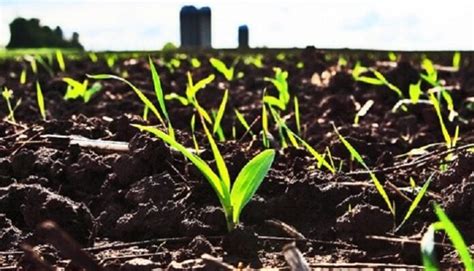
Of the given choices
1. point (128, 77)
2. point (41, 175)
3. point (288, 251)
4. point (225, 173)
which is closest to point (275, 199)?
point (225, 173)

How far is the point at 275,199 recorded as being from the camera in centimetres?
191

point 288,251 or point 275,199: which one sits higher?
point 288,251

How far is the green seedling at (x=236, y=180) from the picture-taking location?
1.64 m

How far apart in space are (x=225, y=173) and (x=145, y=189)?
12.8 inches

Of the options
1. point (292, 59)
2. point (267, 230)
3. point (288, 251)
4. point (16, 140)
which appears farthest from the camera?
point (292, 59)

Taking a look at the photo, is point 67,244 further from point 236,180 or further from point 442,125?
point 442,125

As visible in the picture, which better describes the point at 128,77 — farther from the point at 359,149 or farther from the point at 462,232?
the point at 462,232

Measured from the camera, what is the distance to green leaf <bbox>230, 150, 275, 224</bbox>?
1.63 m

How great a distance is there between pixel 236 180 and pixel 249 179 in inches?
1.1

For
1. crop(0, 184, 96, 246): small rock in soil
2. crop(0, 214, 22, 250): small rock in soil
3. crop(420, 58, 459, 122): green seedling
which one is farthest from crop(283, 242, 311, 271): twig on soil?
crop(420, 58, 459, 122): green seedling

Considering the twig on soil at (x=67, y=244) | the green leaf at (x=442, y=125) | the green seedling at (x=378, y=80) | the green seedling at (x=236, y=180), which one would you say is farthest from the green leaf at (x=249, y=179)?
the green seedling at (x=378, y=80)

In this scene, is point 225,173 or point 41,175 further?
point 41,175

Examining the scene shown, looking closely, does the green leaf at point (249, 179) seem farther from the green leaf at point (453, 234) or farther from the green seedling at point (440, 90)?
the green seedling at point (440, 90)

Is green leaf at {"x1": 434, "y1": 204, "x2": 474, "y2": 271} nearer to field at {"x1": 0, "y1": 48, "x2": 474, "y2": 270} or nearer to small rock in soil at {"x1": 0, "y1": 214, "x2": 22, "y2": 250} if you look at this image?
field at {"x1": 0, "y1": 48, "x2": 474, "y2": 270}
